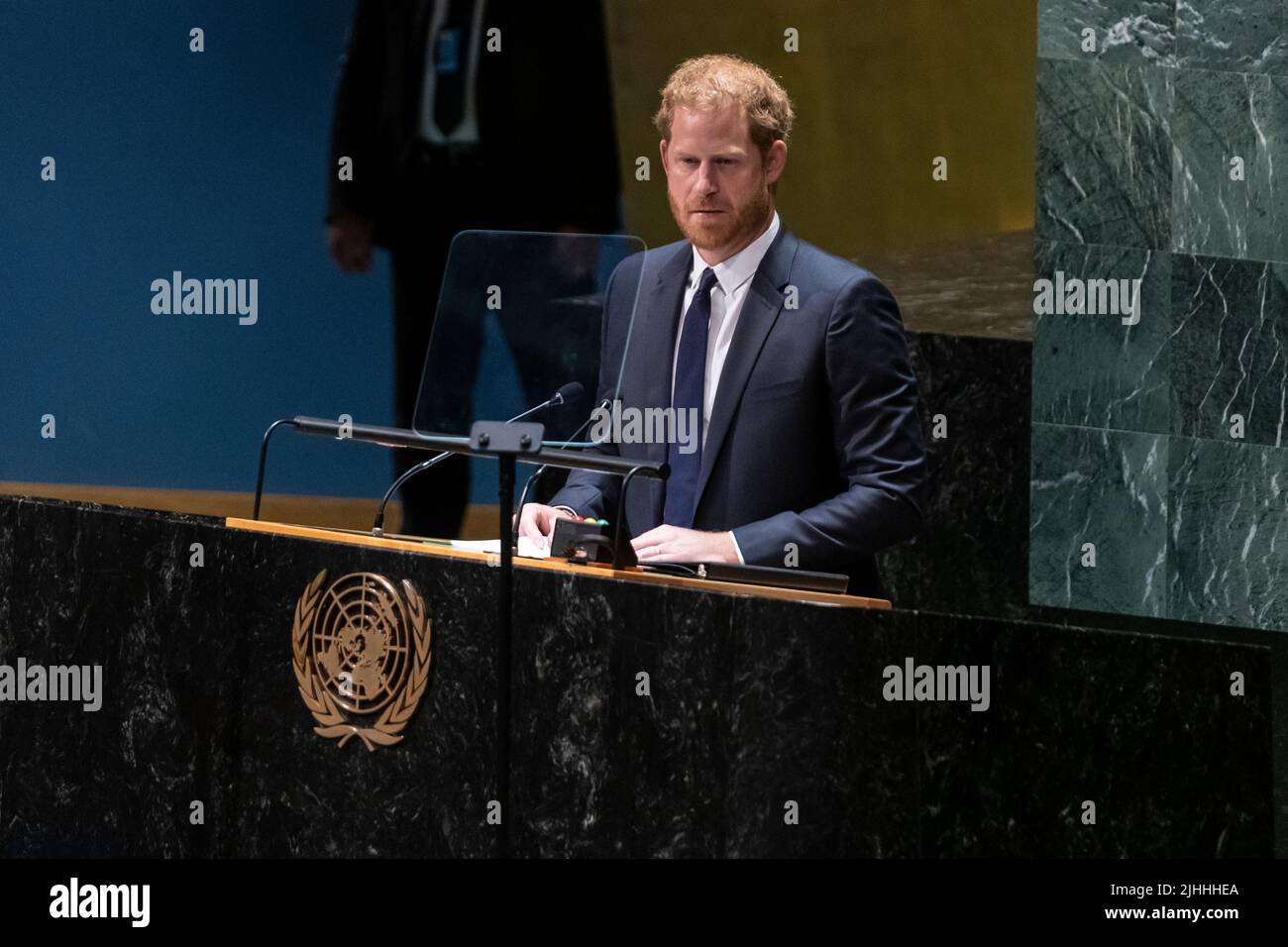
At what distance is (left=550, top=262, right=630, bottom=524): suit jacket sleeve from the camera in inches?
141

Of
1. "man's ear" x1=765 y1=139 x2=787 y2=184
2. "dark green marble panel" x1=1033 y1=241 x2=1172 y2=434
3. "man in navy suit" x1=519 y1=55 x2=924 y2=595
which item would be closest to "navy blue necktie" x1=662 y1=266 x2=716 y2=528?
"man in navy suit" x1=519 y1=55 x2=924 y2=595

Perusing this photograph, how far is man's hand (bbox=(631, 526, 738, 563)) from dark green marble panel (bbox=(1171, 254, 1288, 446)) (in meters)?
3.37

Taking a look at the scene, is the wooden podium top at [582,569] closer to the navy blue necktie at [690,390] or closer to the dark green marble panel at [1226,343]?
the navy blue necktie at [690,390]

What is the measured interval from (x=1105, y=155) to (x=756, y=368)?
10.2 feet

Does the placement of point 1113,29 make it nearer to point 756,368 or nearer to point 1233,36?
point 1233,36

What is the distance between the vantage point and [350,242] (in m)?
6.47

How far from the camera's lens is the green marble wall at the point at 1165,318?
6020 millimetres

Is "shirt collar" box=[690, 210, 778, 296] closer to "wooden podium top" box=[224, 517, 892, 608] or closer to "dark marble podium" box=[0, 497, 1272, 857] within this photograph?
"wooden podium top" box=[224, 517, 892, 608]

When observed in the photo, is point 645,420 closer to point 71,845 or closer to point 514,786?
point 514,786

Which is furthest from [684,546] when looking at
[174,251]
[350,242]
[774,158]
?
[174,251]

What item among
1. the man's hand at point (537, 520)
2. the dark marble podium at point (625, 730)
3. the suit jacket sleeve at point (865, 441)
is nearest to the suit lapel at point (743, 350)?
the suit jacket sleeve at point (865, 441)

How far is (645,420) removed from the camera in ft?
11.7

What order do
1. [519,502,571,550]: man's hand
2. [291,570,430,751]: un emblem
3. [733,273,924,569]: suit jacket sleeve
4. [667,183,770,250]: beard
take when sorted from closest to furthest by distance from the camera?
[291,570,430,751]: un emblem → [733,273,924,569]: suit jacket sleeve → [519,502,571,550]: man's hand → [667,183,770,250]: beard

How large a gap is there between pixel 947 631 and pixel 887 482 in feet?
3.17
